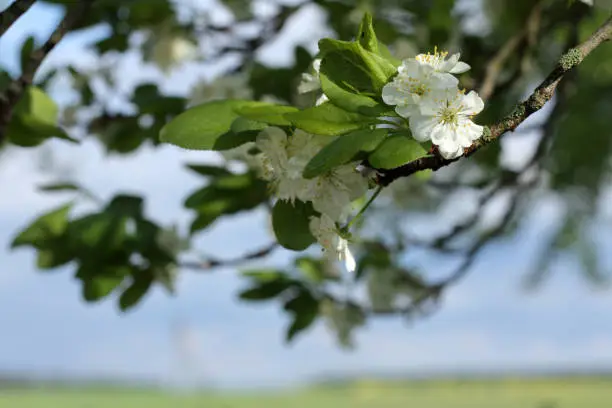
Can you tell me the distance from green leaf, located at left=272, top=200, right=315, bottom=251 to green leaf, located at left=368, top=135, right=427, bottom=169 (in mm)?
170

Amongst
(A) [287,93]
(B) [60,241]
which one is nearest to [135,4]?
(A) [287,93]

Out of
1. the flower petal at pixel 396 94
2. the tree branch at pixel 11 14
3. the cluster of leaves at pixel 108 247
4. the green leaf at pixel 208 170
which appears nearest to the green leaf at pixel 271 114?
the flower petal at pixel 396 94

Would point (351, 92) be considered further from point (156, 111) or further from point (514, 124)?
point (156, 111)

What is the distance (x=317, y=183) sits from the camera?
2.72 ft

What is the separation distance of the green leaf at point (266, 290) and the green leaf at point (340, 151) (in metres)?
0.89

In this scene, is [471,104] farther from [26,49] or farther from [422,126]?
[26,49]

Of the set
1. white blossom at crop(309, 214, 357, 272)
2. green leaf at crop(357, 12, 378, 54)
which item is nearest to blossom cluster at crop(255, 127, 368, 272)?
white blossom at crop(309, 214, 357, 272)

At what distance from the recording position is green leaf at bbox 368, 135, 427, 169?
739 mm

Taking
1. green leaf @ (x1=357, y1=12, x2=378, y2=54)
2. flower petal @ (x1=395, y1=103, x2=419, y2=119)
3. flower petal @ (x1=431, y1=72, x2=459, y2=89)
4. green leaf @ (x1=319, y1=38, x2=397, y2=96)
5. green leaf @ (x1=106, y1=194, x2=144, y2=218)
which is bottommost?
flower petal @ (x1=395, y1=103, x2=419, y2=119)

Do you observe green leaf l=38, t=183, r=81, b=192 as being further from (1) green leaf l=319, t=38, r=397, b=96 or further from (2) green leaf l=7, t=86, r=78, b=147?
(1) green leaf l=319, t=38, r=397, b=96

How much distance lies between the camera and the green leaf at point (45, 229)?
5.33ft

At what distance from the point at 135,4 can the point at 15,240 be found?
0.68 m

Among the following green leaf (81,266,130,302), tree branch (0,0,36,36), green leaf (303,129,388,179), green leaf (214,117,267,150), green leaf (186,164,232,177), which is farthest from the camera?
green leaf (81,266,130,302)

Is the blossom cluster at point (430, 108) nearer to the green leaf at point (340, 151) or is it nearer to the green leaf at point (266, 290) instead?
the green leaf at point (340, 151)
